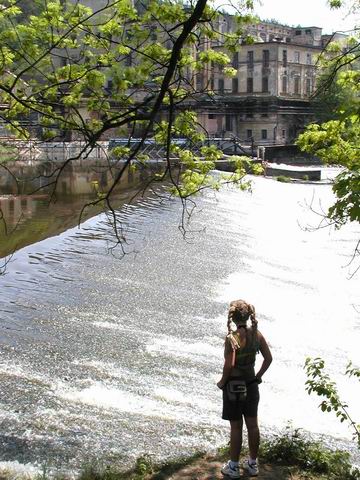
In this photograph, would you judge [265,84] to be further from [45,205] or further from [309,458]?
[309,458]

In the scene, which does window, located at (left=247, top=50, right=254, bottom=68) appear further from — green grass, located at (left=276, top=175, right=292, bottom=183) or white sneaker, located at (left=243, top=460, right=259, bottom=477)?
white sneaker, located at (left=243, top=460, right=259, bottom=477)

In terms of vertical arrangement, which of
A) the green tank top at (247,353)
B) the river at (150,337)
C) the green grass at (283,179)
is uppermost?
the green tank top at (247,353)

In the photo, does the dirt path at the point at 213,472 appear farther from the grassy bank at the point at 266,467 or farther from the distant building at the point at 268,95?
the distant building at the point at 268,95

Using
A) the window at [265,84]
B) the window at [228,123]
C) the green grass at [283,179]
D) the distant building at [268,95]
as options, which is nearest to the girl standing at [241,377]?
the green grass at [283,179]

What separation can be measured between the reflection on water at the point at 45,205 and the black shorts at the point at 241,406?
658cm

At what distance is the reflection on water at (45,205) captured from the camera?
60.0 ft

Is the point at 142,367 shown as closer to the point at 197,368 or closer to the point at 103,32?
the point at 197,368

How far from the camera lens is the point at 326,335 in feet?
39.9

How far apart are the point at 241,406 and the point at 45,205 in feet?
→ 67.8

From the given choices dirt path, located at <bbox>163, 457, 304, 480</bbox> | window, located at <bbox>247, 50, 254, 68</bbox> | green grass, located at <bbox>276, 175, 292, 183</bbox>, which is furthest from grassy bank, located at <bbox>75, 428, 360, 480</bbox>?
window, located at <bbox>247, 50, 254, 68</bbox>

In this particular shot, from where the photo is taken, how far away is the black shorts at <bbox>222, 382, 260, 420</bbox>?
567 centimetres

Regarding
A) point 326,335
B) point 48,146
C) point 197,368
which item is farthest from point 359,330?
point 48,146

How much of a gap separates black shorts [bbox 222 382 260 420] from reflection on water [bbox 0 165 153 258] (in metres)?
6.58

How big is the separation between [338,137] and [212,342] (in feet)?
14.4
